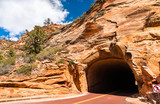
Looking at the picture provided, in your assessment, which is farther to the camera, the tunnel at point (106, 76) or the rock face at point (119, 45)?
the tunnel at point (106, 76)

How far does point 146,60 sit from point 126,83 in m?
18.5

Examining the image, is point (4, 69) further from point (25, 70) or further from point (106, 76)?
point (106, 76)

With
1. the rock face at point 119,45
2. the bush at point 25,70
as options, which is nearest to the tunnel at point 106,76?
the rock face at point 119,45

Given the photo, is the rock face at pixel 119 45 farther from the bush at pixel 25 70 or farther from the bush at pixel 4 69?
the bush at pixel 4 69

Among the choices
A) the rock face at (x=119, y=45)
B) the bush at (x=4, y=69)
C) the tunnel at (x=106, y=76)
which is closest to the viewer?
the rock face at (x=119, y=45)

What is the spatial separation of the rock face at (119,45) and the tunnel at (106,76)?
5.4 inches

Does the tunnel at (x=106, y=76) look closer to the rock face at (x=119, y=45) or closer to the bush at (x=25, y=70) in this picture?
the rock face at (x=119, y=45)

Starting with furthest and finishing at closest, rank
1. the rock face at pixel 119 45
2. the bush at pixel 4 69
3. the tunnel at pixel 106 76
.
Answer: the tunnel at pixel 106 76
the bush at pixel 4 69
the rock face at pixel 119 45

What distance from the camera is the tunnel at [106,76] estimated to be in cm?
1430

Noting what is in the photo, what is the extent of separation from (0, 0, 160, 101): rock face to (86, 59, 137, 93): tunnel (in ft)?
0.45

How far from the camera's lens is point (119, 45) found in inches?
415

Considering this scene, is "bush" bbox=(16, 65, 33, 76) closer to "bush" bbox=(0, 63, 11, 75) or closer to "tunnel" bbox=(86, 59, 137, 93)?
"bush" bbox=(0, 63, 11, 75)

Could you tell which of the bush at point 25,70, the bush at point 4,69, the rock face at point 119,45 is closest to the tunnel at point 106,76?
the rock face at point 119,45

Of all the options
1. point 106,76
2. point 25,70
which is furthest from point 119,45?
point 25,70
